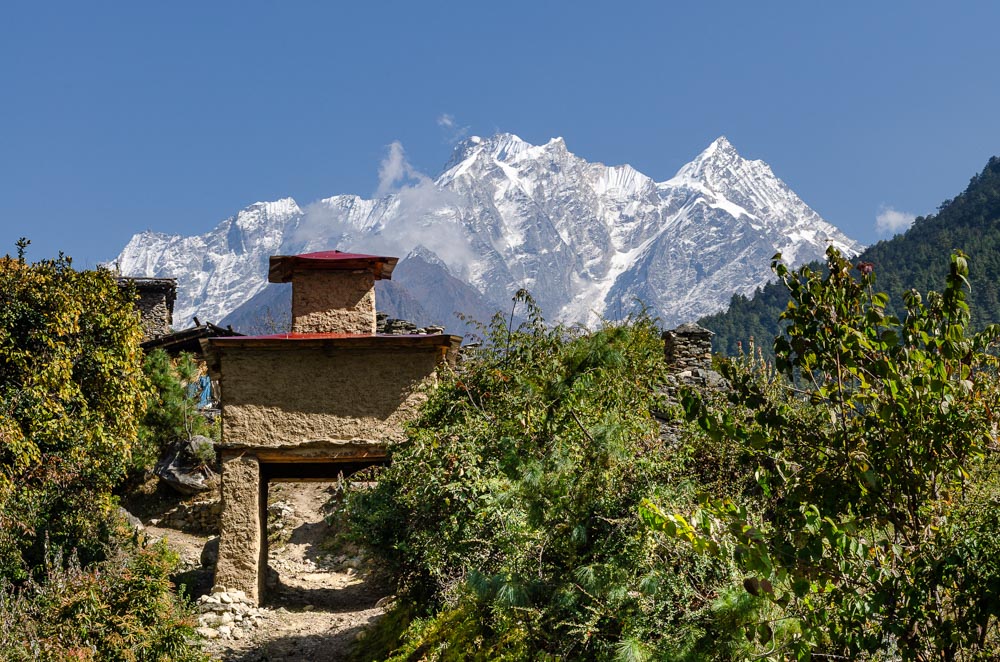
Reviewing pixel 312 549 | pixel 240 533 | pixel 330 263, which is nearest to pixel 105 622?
pixel 240 533

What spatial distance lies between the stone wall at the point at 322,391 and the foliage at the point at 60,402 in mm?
1847

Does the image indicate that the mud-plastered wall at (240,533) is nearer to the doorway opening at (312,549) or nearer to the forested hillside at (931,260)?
the doorway opening at (312,549)

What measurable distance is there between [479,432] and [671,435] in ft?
23.4

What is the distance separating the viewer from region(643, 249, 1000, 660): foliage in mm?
4344

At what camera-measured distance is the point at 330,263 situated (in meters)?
17.3

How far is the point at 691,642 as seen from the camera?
640 cm

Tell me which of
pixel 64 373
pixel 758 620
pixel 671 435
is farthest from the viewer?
pixel 671 435

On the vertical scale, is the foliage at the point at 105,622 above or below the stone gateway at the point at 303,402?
below

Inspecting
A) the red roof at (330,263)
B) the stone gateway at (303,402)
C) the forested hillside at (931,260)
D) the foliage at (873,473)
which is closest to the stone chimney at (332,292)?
the red roof at (330,263)

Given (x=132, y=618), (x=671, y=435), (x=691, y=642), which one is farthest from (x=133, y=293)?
(x=691, y=642)

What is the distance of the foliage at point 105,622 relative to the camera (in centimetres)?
1027

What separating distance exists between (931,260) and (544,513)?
277 feet

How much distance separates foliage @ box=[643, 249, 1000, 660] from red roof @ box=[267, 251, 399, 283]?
12.8 m

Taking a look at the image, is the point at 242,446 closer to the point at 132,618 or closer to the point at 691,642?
the point at 132,618
